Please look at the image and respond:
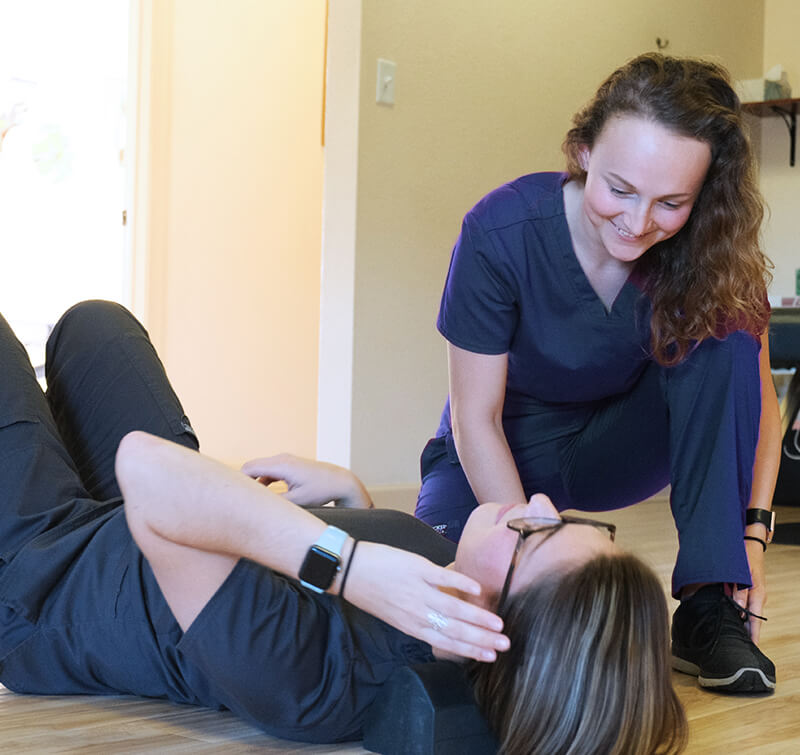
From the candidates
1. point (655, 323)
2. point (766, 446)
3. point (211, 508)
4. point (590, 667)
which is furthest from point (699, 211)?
point (211, 508)

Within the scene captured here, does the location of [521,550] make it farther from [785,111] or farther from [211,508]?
[785,111]

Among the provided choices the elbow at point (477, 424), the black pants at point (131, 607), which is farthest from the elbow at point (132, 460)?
the elbow at point (477, 424)

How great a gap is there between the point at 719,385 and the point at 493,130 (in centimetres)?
202

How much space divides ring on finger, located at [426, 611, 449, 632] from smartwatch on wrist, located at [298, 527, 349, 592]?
10 cm

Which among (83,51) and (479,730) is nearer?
(479,730)

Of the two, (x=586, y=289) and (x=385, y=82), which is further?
(x=385, y=82)

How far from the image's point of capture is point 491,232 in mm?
1697

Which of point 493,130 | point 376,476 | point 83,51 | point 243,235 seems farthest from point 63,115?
point 376,476

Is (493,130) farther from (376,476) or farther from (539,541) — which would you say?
(539,541)

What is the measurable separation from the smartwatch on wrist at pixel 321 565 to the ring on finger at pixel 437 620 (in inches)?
4.0

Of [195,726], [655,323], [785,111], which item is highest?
[785,111]

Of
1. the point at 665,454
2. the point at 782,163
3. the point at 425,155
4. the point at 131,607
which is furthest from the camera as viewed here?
the point at 782,163

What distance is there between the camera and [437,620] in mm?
994

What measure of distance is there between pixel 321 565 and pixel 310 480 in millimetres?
556
